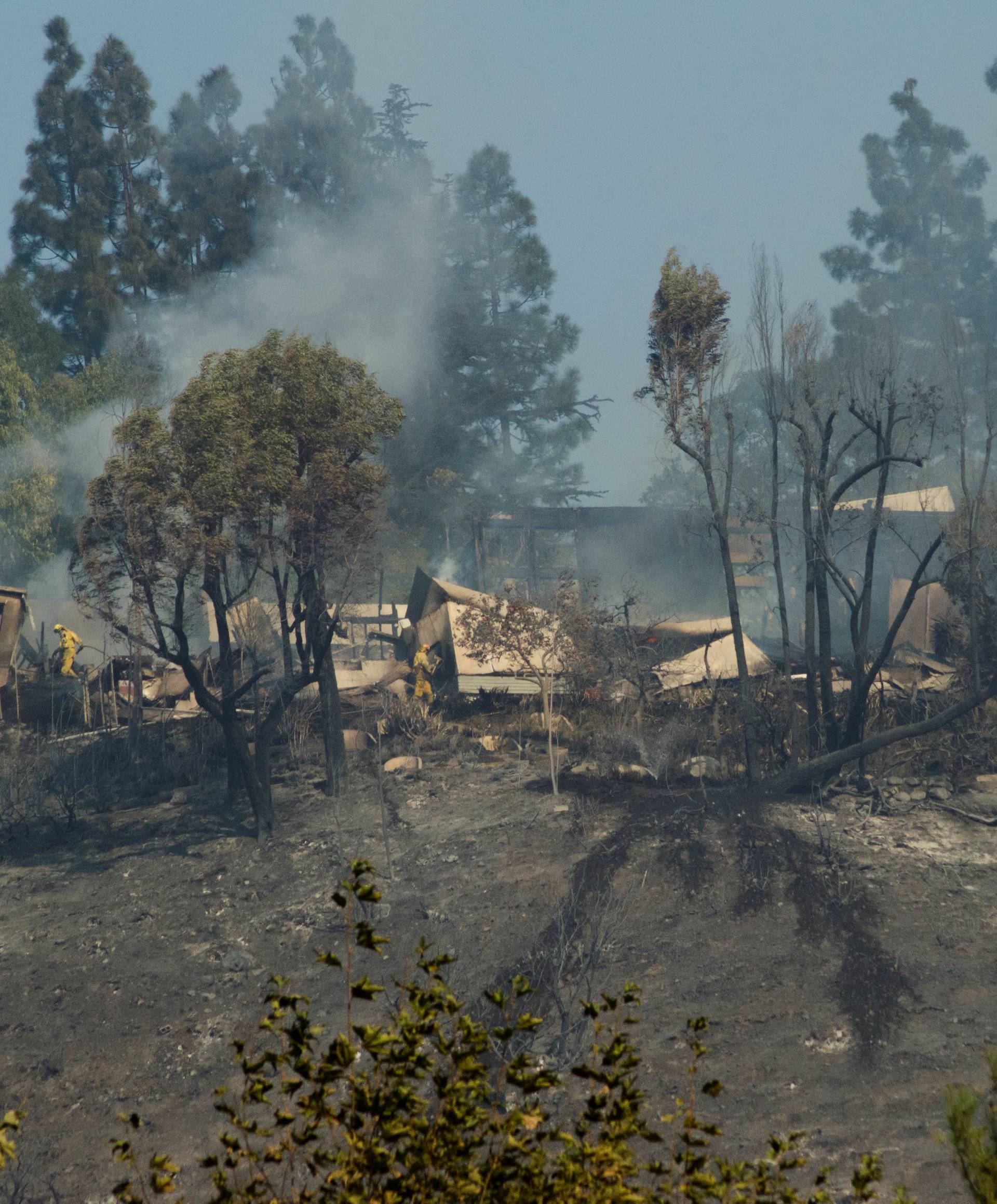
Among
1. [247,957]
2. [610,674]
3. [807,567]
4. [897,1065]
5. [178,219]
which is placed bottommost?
[897,1065]

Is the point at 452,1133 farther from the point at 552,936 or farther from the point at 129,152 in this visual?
the point at 129,152

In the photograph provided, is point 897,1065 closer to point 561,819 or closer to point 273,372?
point 561,819

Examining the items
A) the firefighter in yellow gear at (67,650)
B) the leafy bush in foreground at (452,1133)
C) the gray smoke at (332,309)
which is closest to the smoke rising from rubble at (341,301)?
the gray smoke at (332,309)

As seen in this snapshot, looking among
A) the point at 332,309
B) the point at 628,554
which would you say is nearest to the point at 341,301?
the point at 332,309

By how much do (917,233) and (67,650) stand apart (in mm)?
35652

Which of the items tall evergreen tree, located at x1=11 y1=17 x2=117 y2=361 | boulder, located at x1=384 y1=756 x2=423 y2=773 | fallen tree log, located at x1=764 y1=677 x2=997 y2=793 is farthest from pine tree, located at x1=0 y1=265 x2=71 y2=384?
fallen tree log, located at x1=764 y1=677 x2=997 y2=793

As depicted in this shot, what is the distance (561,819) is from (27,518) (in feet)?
63.7

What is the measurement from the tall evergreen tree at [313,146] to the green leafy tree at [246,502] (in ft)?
90.2

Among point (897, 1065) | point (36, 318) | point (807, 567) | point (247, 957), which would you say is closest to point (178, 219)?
point (36, 318)

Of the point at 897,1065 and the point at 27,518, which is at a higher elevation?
the point at 27,518

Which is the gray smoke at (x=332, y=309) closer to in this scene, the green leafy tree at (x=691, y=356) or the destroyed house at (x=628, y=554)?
the destroyed house at (x=628, y=554)

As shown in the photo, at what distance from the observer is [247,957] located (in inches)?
419

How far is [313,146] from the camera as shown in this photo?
39.2m

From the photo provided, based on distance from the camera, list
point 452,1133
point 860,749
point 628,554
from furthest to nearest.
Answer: point 628,554 → point 860,749 → point 452,1133
